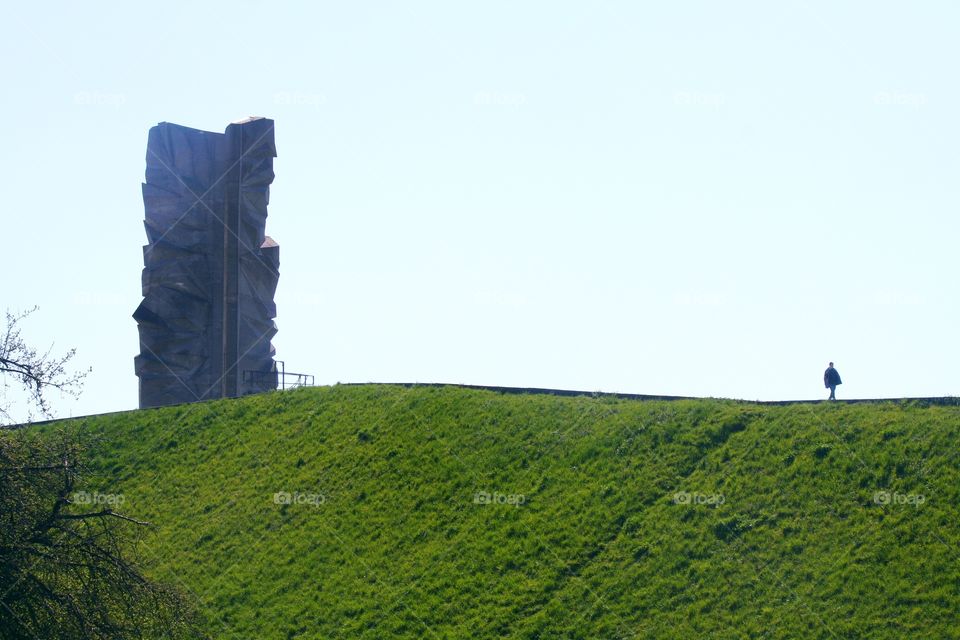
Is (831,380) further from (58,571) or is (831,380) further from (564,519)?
(58,571)

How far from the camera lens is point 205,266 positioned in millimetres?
37250

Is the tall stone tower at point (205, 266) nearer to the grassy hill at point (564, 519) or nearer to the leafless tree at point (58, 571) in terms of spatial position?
the grassy hill at point (564, 519)

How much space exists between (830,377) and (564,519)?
323 inches

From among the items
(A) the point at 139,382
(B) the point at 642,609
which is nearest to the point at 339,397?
(A) the point at 139,382

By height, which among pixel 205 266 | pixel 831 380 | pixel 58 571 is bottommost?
pixel 58 571

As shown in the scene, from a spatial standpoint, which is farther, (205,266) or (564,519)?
(205,266)

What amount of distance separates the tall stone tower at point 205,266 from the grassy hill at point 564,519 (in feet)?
16.3

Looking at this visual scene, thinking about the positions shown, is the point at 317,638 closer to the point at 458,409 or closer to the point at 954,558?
the point at 458,409

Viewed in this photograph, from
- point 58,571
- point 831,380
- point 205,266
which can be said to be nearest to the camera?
point 58,571

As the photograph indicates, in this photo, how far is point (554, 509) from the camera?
25406 millimetres

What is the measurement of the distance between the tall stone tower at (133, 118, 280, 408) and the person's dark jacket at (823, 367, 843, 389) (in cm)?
1850

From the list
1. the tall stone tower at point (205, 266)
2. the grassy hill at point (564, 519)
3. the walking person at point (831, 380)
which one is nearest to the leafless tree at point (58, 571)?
the grassy hill at point (564, 519)

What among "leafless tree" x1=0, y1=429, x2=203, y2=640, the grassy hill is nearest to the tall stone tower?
the grassy hill

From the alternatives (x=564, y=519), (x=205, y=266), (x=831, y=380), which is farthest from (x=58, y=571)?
(x=205, y=266)
